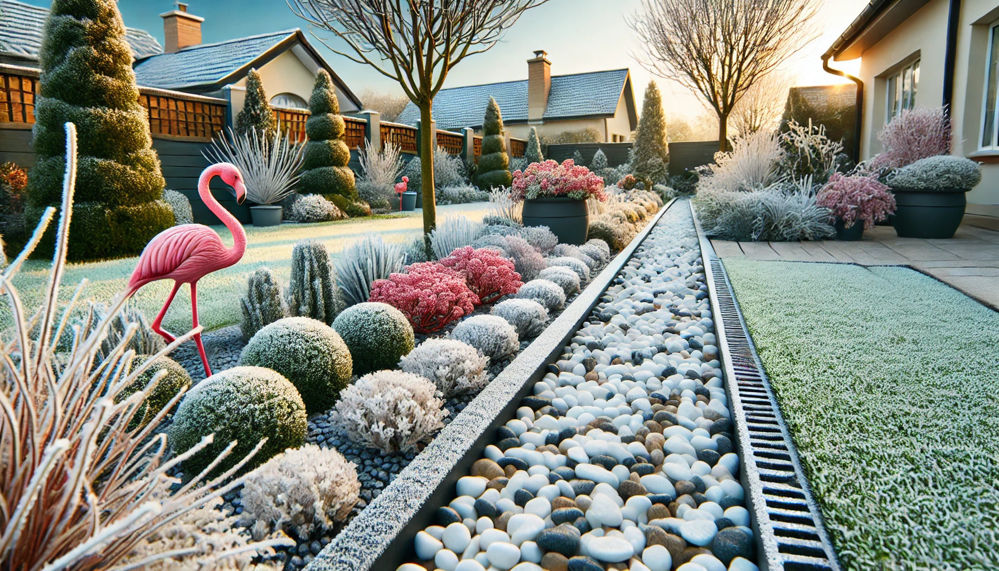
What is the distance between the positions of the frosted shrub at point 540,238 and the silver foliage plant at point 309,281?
103 inches

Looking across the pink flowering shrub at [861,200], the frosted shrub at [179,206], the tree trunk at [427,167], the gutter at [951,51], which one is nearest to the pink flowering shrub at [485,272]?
the tree trunk at [427,167]

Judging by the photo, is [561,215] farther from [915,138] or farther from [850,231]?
[915,138]

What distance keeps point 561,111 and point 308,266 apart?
2385cm

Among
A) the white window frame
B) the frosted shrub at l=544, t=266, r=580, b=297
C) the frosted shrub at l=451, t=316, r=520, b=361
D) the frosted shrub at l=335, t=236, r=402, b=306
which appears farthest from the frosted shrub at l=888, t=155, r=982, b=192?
the frosted shrub at l=335, t=236, r=402, b=306

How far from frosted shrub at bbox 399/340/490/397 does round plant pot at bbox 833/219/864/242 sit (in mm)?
5289

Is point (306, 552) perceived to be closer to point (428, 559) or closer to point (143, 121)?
point (428, 559)

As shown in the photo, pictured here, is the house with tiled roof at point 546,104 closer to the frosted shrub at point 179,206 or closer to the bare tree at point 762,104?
the bare tree at point 762,104

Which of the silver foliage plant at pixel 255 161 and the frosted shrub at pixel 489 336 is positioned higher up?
the silver foliage plant at pixel 255 161

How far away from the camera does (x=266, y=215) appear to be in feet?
29.5

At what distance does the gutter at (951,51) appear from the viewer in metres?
6.93

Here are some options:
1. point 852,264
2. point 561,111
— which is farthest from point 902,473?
point 561,111

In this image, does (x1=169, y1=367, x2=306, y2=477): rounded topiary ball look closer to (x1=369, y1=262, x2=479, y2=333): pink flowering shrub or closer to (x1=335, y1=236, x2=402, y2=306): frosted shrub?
(x1=369, y1=262, x2=479, y2=333): pink flowering shrub

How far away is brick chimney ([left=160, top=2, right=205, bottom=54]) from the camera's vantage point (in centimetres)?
1688

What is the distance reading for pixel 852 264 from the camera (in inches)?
176
